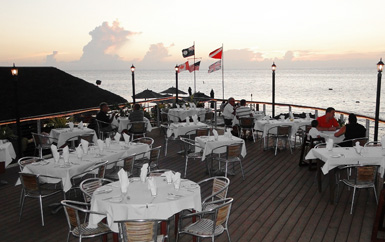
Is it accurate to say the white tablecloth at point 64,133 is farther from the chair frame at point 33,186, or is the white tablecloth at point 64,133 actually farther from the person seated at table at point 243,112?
the person seated at table at point 243,112

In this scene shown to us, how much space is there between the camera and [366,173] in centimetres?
566

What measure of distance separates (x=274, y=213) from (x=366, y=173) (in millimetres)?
1552

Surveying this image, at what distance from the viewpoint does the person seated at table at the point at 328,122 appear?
28.4 feet

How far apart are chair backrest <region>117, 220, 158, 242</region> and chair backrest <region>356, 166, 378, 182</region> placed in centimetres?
351

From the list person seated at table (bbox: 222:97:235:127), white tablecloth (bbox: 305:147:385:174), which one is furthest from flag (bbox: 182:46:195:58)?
white tablecloth (bbox: 305:147:385:174)

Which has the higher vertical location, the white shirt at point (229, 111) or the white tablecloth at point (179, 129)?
the white shirt at point (229, 111)

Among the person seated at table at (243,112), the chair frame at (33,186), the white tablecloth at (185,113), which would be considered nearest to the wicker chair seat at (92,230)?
the chair frame at (33,186)

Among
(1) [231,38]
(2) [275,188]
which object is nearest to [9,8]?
(2) [275,188]

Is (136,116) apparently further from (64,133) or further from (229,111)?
(229,111)

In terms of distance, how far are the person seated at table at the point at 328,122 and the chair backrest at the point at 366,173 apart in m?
3.07

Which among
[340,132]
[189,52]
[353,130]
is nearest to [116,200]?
[353,130]

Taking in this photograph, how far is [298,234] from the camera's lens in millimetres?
5066

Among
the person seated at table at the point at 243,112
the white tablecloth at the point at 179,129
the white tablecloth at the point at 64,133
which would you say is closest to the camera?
the white tablecloth at the point at 64,133

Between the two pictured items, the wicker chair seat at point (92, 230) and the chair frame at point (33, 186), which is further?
the chair frame at point (33, 186)
